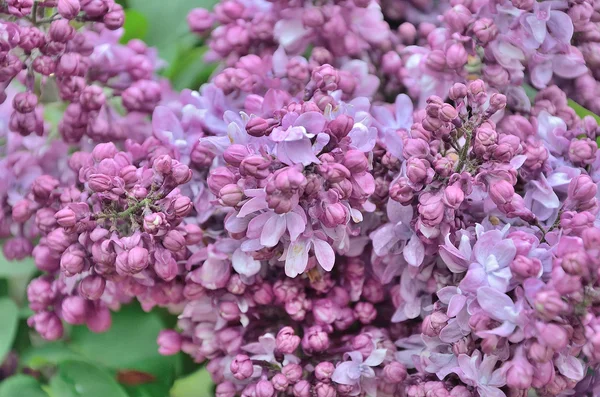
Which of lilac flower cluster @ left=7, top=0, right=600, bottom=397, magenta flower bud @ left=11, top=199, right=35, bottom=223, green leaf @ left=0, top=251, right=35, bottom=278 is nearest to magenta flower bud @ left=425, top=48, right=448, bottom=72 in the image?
lilac flower cluster @ left=7, top=0, right=600, bottom=397

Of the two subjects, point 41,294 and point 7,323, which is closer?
point 41,294

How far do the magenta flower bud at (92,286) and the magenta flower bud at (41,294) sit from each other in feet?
0.27

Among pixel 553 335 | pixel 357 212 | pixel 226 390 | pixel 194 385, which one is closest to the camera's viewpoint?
pixel 553 335

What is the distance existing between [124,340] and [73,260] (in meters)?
0.28

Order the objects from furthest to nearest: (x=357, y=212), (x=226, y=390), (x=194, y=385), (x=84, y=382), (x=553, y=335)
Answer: (x=194, y=385) < (x=84, y=382) < (x=226, y=390) < (x=357, y=212) < (x=553, y=335)

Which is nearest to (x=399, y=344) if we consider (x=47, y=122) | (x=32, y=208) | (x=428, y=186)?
(x=428, y=186)

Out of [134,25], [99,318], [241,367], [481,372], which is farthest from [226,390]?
[134,25]

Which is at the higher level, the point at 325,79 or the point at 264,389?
the point at 325,79

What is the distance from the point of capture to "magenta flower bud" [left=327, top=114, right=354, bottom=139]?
0.59 metres

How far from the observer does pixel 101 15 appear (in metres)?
0.74

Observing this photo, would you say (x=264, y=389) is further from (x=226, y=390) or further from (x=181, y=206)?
(x=181, y=206)

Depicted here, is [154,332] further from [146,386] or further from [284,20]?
[284,20]

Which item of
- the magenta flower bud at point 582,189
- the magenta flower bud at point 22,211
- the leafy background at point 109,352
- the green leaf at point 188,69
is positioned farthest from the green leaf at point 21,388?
the magenta flower bud at point 582,189

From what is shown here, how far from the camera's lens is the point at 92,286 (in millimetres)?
687
